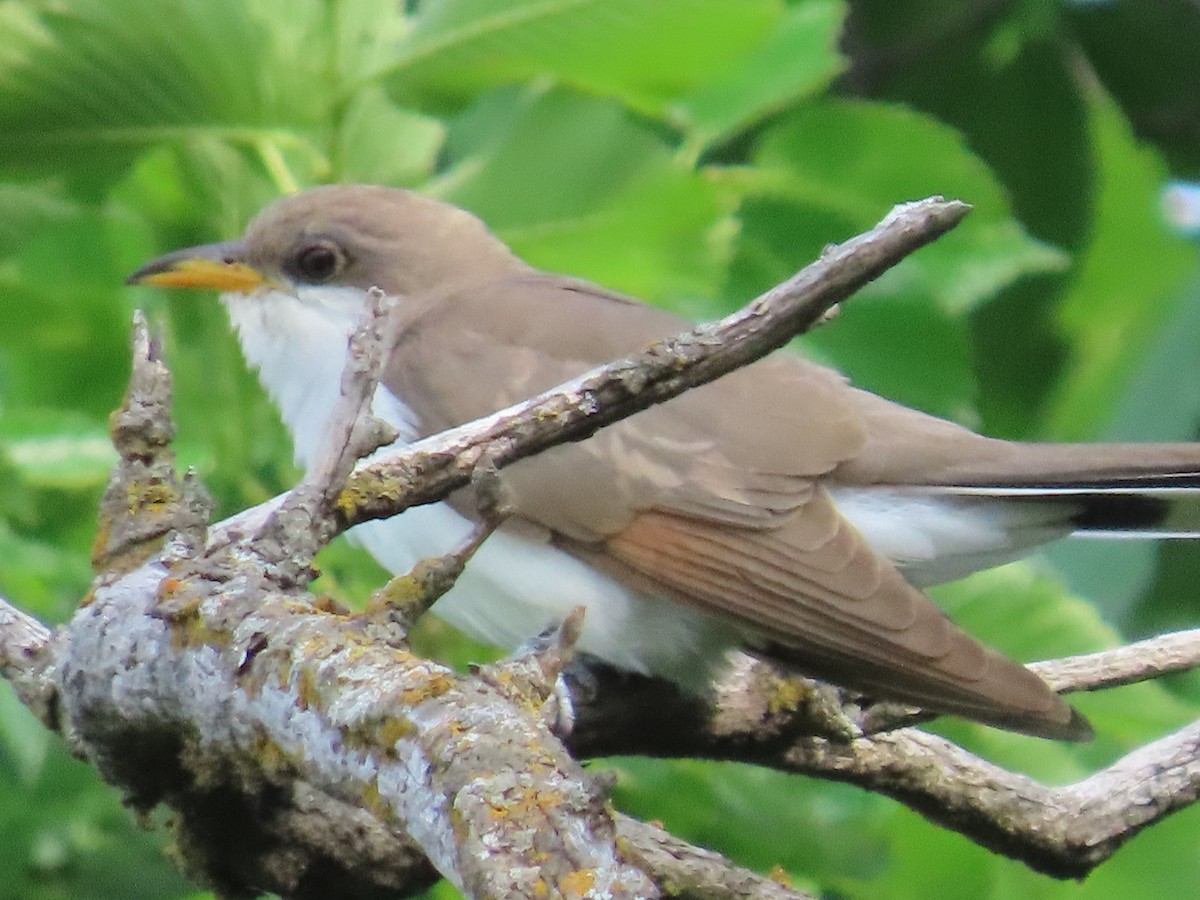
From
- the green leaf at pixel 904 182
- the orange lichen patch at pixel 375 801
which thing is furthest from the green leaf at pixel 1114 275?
the orange lichen patch at pixel 375 801

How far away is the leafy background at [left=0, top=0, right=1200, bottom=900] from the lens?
3.75m

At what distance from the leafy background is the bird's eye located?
19 cm

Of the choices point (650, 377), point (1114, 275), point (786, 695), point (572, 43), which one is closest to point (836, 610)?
point (786, 695)

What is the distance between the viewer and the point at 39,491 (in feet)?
13.1

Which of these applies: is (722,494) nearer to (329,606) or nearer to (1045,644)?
(1045,644)

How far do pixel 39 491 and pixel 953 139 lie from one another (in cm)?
227

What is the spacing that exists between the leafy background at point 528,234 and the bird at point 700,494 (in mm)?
154

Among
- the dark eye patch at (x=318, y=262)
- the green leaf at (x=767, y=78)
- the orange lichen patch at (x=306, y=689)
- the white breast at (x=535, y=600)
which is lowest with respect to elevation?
the orange lichen patch at (x=306, y=689)

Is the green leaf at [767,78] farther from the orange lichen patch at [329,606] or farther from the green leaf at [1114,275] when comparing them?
the orange lichen patch at [329,606]

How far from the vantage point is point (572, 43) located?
4.06m

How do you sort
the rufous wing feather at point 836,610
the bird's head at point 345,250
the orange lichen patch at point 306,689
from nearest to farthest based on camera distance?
the orange lichen patch at point 306,689 < the rufous wing feather at point 836,610 < the bird's head at point 345,250

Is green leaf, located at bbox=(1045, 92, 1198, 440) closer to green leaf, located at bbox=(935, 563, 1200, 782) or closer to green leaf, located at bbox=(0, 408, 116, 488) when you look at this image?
green leaf, located at bbox=(935, 563, 1200, 782)

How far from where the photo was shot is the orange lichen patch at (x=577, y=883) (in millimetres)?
1484

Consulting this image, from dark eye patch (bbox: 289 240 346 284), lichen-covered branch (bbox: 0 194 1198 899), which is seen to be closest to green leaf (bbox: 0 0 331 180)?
dark eye patch (bbox: 289 240 346 284)
